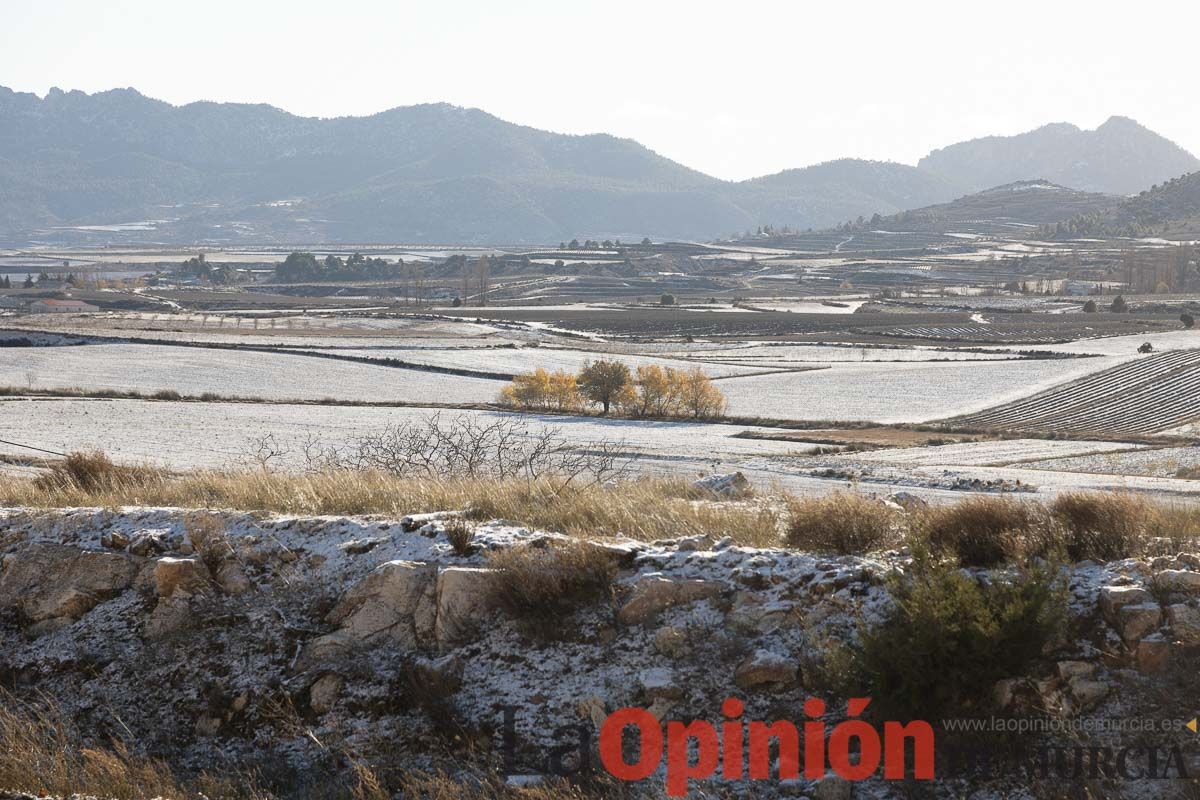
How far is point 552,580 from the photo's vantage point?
25.3ft

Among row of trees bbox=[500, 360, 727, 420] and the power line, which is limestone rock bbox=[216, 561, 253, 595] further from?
row of trees bbox=[500, 360, 727, 420]

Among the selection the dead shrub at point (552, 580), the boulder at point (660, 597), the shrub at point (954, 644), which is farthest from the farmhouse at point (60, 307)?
the shrub at point (954, 644)

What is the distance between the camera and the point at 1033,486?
80.4 ft

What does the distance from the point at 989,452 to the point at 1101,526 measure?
29991 mm

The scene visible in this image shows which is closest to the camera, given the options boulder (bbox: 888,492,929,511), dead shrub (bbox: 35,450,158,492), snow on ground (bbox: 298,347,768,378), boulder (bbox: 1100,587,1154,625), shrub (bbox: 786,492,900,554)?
boulder (bbox: 1100,587,1154,625)

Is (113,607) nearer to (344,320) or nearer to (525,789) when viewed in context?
(525,789)

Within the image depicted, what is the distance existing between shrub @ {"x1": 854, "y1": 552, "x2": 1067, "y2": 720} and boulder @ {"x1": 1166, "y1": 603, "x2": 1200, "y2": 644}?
2.04 feet

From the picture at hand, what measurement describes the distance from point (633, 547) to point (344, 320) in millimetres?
98167

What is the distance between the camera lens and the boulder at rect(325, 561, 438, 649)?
788 centimetres

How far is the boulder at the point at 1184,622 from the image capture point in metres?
6.55

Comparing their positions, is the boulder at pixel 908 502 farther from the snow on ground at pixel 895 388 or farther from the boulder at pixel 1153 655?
the snow on ground at pixel 895 388

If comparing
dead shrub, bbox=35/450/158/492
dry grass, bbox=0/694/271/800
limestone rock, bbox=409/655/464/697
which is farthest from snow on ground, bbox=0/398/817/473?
limestone rock, bbox=409/655/464/697

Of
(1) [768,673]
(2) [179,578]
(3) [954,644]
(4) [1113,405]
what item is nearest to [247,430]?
(2) [179,578]

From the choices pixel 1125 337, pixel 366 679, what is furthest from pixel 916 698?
pixel 1125 337
